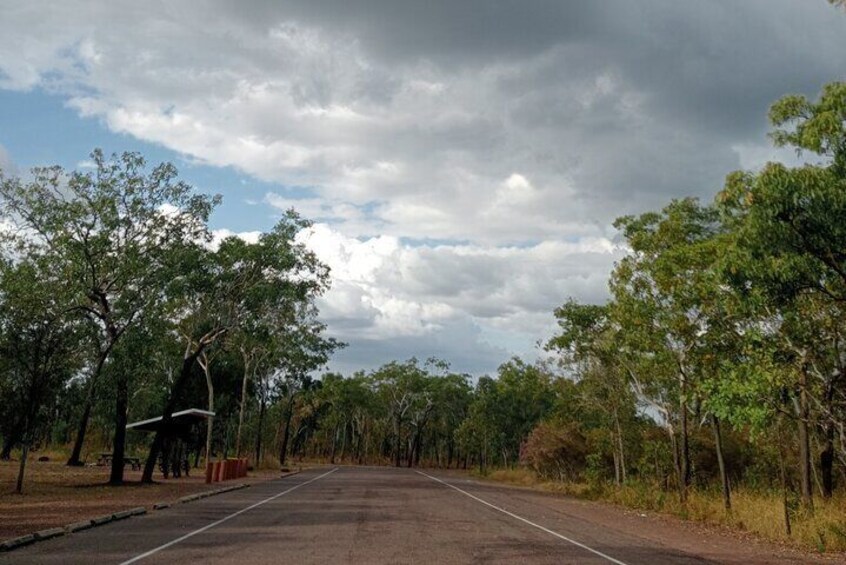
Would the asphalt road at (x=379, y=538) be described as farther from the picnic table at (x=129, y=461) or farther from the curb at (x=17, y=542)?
the picnic table at (x=129, y=461)

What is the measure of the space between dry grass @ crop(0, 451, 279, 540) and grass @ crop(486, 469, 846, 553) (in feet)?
55.8

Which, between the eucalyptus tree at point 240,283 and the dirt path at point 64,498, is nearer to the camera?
the dirt path at point 64,498

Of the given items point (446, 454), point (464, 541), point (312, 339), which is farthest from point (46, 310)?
point (446, 454)

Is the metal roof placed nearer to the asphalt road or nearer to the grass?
the asphalt road

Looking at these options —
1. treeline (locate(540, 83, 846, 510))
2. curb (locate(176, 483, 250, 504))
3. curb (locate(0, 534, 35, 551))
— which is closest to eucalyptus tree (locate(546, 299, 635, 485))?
treeline (locate(540, 83, 846, 510))

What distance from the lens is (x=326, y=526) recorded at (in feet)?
53.6

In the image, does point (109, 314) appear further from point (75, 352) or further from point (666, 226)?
point (666, 226)

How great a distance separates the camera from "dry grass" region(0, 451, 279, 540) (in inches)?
633

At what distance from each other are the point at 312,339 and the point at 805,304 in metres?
41.7

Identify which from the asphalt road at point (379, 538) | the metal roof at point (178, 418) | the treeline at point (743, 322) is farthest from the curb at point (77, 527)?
the treeline at point (743, 322)

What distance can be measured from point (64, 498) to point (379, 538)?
13.5m

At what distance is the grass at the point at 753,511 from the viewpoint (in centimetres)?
1644

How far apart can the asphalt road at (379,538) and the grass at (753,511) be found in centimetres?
129

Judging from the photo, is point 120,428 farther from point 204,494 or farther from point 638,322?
point 638,322
